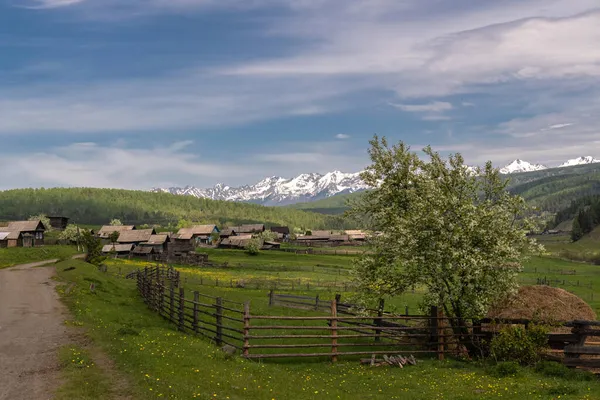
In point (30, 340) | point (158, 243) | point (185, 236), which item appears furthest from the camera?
point (185, 236)

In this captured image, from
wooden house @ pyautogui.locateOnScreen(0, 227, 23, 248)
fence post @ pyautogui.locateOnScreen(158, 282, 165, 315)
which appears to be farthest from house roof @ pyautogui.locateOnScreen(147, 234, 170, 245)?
fence post @ pyautogui.locateOnScreen(158, 282, 165, 315)

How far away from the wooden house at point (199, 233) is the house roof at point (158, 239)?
1032 inches

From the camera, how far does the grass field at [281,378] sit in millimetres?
15773

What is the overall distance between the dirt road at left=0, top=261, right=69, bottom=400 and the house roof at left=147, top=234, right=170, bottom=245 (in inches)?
3429

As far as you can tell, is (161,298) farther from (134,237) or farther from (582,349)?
(134,237)

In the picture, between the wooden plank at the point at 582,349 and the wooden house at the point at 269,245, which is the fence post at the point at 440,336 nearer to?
the wooden plank at the point at 582,349

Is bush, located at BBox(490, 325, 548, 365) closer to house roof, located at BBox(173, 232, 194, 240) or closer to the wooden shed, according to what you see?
the wooden shed

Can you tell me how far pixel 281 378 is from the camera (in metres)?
18.4

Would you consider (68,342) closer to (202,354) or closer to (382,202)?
(202,354)

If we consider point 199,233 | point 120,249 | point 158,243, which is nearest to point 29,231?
point 120,249

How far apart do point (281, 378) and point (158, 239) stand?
402 feet

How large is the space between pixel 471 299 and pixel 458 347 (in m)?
3.15

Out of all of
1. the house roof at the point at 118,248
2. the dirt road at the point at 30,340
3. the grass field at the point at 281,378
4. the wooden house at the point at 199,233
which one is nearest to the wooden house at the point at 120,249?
the house roof at the point at 118,248

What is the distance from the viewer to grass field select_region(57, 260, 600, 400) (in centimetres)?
1577
